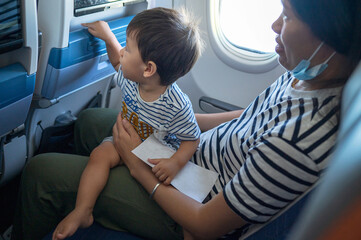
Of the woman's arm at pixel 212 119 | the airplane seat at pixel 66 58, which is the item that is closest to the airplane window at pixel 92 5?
the airplane seat at pixel 66 58

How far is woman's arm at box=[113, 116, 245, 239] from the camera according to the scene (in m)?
1.04

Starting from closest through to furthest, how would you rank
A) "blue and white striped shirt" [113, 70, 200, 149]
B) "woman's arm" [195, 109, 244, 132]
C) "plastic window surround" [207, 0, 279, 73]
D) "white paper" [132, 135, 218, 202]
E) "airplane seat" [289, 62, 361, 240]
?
1. "airplane seat" [289, 62, 361, 240]
2. "white paper" [132, 135, 218, 202]
3. "blue and white striped shirt" [113, 70, 200, 149]
4. "woman's arm" [195, 109, 244, 132]
5. "plastic window surround" [207, 0, 279, 73]

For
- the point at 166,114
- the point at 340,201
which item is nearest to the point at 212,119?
the point at 166,114

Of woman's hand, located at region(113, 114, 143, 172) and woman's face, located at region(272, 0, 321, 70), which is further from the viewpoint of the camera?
woman's hand, located at region(113, 114, 143, 172)

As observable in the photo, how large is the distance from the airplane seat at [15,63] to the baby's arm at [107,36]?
14.1 inches

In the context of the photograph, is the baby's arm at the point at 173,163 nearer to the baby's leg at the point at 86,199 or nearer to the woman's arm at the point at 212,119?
the baby's leg at the point at 86,199

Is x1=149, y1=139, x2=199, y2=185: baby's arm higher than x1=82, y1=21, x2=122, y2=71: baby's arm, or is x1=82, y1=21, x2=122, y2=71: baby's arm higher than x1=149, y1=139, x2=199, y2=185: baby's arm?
x1=82, y1=21, x2=122, y2=71: baby's arm

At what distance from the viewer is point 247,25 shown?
2184 mm

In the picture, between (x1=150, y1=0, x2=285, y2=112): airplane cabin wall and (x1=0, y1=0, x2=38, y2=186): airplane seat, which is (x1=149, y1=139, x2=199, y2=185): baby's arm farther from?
(x1=150, y1=0, x2=285, y2=112): airplane cabin wall

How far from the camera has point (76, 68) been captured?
4.88ft

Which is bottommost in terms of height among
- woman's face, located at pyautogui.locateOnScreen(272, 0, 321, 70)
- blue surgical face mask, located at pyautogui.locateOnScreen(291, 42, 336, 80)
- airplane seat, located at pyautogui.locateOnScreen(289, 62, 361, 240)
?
blue surgical face mask, located at pyautogui.locateOnScreen(291, 42, 336, 80)

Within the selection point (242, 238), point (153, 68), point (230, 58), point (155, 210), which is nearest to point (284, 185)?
point (242, 238)

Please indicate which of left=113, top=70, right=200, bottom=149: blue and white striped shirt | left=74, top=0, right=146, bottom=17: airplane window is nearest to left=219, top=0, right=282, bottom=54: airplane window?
left=74, top=0, right=146, bottom=17: airplane window

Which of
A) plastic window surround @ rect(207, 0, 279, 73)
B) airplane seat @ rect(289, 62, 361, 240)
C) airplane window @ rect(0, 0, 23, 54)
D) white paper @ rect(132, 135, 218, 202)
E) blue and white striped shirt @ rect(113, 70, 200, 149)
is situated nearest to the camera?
airplane seat @ rect(289, 62, 361, 240)
